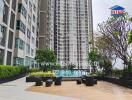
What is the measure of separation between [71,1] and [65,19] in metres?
16.3

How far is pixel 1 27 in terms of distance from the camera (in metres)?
31.4

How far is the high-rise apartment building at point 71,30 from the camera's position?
6270 inches

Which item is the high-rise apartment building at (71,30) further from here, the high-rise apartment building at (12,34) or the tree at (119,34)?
the tree at (119,34)

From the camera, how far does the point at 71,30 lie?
16512 centimetres

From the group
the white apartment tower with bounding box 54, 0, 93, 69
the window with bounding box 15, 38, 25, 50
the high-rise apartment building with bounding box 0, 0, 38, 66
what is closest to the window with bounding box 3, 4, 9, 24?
the high-rise apartment building with bounding box 0, 0, 38, 66

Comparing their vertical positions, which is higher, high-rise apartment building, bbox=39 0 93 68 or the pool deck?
high-rise apartment building, bbox=39 0 93 68

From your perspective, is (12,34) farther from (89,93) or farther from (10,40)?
(89,93)

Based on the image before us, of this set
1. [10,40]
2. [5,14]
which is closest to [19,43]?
[10,40]

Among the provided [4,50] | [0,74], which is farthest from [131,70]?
[4,50]

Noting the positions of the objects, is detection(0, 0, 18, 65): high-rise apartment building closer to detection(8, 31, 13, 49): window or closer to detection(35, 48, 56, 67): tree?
detection(8, 31, 13, 49): window

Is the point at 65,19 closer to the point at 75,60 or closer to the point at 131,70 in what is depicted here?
the point at 75,60

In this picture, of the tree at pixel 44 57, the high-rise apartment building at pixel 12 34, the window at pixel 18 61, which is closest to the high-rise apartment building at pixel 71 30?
the tree at pixel 44 57

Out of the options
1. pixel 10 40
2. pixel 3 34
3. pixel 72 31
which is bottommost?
pixel 10 40

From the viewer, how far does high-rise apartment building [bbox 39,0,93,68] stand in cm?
15925
